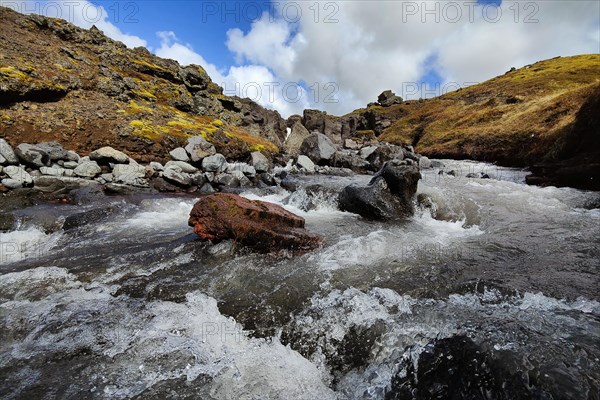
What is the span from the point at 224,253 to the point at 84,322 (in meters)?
3.50

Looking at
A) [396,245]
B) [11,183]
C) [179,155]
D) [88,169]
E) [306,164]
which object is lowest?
[396,245]

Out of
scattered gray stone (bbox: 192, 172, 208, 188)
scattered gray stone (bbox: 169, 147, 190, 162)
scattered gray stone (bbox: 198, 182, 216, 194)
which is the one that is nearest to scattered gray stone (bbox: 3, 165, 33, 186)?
scattered gray stone (bbox: 192, 172, 208, 188)

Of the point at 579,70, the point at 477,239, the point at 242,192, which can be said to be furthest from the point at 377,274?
the point at 579,70

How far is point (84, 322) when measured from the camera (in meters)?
5.22

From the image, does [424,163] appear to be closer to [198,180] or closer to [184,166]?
[198,180]

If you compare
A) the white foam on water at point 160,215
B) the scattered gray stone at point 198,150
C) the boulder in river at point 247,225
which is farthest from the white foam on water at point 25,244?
the scattered gray stone at point 198,150

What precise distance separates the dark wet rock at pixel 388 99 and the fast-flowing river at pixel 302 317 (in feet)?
390

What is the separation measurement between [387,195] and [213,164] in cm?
1301

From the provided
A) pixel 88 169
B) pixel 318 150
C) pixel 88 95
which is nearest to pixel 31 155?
pixel 88 169

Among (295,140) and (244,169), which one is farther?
(295,140)

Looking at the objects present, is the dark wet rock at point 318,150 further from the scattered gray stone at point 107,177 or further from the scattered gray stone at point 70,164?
the scattered gray stone at point 70,164

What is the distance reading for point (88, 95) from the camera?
26234 mm

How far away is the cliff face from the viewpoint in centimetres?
1997

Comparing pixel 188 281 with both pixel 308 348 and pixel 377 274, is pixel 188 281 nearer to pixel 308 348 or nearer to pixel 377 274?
pixel 308 348
